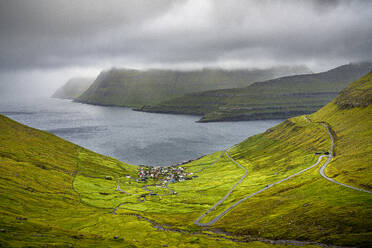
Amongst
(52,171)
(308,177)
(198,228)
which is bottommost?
(198,228)

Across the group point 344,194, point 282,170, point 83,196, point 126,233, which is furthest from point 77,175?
point 344,194

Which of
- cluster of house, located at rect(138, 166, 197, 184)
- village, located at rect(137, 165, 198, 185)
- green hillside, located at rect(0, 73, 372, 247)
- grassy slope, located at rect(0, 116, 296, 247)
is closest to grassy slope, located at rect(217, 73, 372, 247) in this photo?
green hillside, located at rect(0, 73, 372, 247)

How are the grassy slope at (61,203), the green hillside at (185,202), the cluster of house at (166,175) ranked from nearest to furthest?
the grassy slope at (61,203)
the green hillside at (185,202)
the cluster of house at (166,175)

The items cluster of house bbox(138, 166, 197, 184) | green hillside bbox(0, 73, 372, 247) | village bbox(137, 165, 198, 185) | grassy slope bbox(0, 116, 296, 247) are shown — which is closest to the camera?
grassy slope bbox(0, 116, 296, 247)

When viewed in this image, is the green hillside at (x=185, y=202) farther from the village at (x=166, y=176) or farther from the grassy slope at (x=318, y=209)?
the village at (x=166, y=176)

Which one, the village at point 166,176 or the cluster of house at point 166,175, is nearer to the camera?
the village at point 166,176

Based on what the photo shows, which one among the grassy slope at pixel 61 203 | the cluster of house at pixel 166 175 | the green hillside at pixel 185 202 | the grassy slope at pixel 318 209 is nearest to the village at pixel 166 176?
the cluster of house at pixel 166 175

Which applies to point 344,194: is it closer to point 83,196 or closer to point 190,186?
point 190,186

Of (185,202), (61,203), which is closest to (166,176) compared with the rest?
(185,202)

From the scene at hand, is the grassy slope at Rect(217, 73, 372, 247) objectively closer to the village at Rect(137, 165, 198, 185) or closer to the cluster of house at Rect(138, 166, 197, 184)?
the village at Rect(137, 165, 198, 185)
